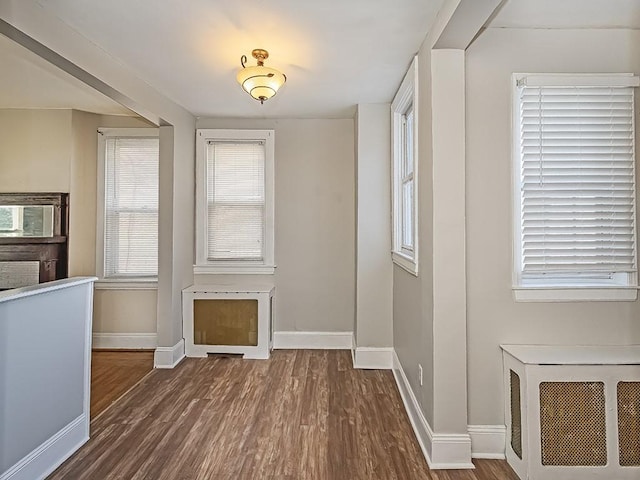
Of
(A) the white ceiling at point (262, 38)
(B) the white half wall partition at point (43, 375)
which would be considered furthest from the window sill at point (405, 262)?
(B) the white half wall partition at point (43, 375)

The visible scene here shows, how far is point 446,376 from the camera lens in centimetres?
238

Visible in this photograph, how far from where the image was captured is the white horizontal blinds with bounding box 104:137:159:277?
463 centimetres

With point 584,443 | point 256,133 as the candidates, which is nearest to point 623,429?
point 584,443

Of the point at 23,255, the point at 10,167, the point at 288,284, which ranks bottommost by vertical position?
the point at 288,284

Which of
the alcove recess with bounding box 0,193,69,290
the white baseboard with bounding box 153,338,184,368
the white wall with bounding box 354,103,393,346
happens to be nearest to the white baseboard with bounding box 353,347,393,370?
the white wall with bounding box 354,103,393,346

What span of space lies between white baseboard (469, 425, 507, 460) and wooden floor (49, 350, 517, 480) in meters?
0.07

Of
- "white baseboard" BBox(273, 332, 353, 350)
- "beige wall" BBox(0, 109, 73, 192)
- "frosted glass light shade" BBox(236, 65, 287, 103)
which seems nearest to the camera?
"frosted glass light shade" BBox(236, 65, 287, 103)

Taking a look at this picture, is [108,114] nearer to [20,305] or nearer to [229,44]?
[229,44]

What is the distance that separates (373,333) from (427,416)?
1.54 metres

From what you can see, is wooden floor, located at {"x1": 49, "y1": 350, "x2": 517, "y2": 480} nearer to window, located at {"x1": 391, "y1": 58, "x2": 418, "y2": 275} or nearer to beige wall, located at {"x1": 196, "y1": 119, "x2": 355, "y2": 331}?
beige wall, located at {"x1": 196, "y1": 119, "x2": 355, "y2": 331}

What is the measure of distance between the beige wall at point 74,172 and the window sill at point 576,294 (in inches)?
148

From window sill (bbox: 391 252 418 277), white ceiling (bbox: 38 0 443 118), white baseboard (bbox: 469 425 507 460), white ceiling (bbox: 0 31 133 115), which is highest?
white ceiling (bbox: 0 31 133 115)

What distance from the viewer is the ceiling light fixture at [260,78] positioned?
9.12 ft

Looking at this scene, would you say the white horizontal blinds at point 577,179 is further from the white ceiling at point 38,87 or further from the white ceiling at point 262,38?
the white ceiling at point 38,87
